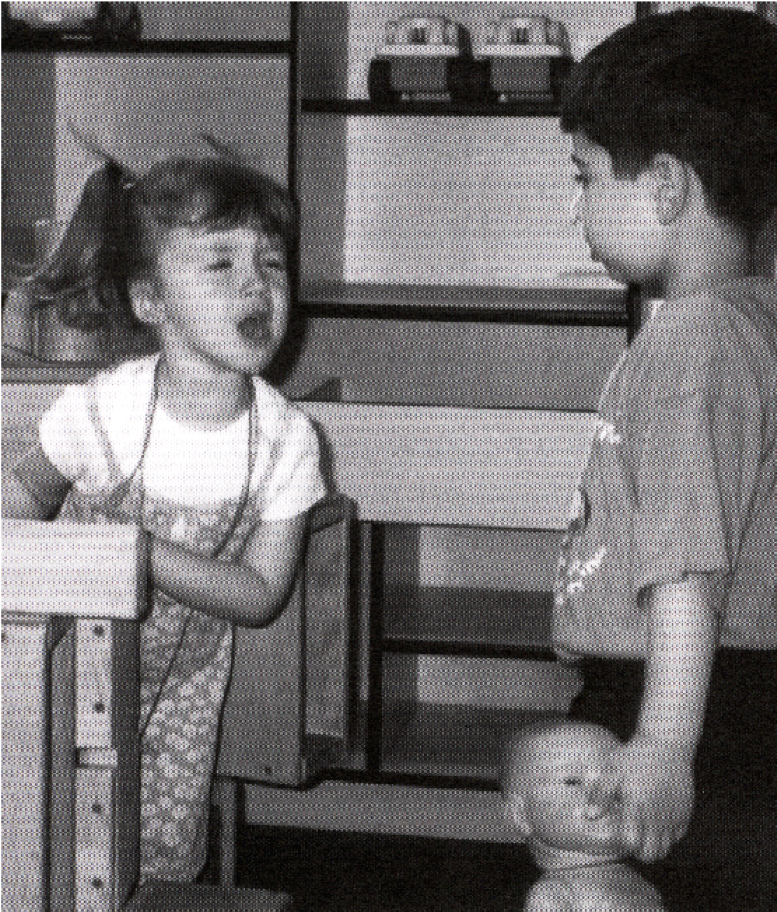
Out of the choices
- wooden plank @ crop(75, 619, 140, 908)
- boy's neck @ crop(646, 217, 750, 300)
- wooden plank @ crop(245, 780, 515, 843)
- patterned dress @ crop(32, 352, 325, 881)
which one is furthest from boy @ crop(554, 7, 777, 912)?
wooden plank @ crop(245, 780, 515, 843)

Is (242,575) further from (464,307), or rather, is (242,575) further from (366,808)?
(366,808)

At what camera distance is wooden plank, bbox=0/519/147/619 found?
828mm

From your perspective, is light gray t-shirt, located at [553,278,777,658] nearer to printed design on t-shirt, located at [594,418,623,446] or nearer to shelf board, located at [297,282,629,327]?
printed design on t-shirt, located at [594,418,623,446]

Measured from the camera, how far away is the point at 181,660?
161cm

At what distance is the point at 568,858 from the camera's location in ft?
3.91

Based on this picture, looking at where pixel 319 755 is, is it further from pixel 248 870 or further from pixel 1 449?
pixel 248 870

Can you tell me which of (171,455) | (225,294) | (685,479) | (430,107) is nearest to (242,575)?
(171,455)

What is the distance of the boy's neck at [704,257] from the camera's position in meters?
1.17

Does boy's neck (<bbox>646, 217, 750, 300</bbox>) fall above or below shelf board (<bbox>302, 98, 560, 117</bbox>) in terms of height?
below

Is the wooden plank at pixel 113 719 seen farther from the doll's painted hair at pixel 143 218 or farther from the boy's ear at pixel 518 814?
the doll's painted hair at pixel 143 218

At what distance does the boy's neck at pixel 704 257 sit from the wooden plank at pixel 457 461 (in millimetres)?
976

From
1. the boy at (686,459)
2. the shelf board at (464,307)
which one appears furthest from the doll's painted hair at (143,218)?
the shelf board at (464,307)

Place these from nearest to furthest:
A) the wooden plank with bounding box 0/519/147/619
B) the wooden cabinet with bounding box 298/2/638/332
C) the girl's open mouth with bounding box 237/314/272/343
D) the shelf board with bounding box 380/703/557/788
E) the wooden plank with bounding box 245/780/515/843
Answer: the wooden plank with bounding box 0/519/147/619, the girl's open mouth with bounding box 237/314/272/343, the shelf board with bounding box 380/703/557/788, the wooden plank with bounding box 245/780/515/843, the wooden cabinet with bounding box 298/2/638/332

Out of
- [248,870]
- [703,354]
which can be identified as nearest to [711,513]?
[703,354]
